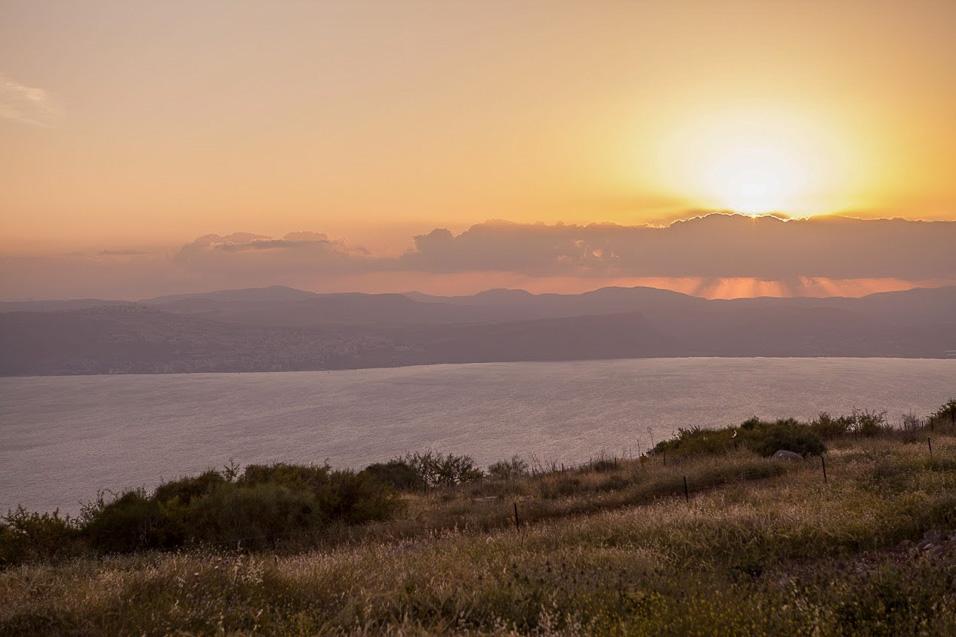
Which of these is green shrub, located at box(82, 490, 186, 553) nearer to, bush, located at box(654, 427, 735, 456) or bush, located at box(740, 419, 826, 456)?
bush, located at box(654, 427, 735, 456)

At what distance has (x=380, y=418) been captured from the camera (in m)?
129

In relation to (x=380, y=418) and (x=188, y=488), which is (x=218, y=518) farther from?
(x=380, y=418)

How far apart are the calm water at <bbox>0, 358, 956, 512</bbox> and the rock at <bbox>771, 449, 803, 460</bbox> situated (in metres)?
49.1

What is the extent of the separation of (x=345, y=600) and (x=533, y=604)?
2.37m

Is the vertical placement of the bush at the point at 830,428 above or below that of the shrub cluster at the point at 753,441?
below

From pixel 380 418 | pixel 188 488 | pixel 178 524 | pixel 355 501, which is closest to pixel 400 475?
pixel 355 501

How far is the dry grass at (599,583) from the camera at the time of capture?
638 centimetres

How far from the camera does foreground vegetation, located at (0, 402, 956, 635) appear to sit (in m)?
6.59

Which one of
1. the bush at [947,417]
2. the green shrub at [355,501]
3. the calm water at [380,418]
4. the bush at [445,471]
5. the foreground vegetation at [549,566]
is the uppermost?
the foreground vegetation at [549,566]

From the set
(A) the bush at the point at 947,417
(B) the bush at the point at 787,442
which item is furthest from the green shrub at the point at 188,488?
(A) the bush at the point at 947,417

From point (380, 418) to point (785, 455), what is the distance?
358ft

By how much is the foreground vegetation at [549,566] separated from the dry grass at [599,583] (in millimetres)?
37

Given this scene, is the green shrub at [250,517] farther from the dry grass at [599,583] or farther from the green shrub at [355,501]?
the dry grass at [599,583]

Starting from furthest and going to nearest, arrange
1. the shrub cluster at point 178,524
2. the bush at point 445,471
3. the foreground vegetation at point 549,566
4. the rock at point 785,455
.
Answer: the bush at point 445,471, the rock at point 785,455, the shrub cluster at point 178,524, the foreground vegetation at point 549,566
